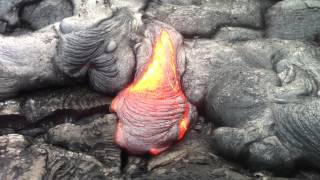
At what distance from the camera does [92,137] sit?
3953 mm

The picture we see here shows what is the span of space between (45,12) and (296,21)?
7.86 feet

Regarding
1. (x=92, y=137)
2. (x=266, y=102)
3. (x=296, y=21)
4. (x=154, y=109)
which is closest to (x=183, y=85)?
(x=154, y=109)

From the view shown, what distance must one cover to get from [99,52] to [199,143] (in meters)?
1.16

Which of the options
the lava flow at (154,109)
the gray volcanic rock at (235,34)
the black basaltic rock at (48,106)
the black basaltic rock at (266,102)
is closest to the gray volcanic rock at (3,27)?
the black basaltic rock at (48,106)

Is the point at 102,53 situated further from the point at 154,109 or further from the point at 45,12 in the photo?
the point at 45,12

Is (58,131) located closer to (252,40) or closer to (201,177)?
(201,177)

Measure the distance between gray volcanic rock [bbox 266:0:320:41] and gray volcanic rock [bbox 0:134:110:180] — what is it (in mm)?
2152

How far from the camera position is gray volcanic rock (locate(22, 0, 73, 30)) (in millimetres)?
4543

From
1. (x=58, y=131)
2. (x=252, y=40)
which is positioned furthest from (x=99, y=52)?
(x=252, y=40)

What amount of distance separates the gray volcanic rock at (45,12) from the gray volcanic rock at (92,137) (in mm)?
1103

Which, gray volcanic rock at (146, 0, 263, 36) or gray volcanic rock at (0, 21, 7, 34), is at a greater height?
gray volcanic rock at (146, 0, 263, 36)

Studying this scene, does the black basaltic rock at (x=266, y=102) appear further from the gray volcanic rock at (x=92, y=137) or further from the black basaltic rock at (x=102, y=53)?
the gray volcanic rock at (x=92, y=137)

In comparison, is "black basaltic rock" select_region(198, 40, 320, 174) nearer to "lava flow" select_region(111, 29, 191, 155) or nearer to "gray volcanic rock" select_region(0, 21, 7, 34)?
"lava flow" select_region(111, 29, 191, 155)

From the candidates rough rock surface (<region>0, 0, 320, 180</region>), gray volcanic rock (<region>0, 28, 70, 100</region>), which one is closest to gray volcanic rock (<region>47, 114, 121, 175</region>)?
rough rock surface (<region>0, 0, 320, 180</region>)
